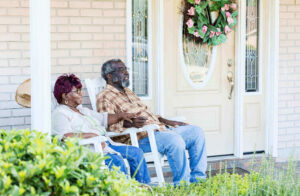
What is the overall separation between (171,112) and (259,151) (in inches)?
46.8

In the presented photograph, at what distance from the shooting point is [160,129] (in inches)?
163

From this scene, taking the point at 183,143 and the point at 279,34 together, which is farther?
the point at 279,34

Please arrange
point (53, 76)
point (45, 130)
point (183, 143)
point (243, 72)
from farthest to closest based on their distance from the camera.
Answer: point (243, 72) < point (53, 76) < point (183, 143) < point (45, 130)

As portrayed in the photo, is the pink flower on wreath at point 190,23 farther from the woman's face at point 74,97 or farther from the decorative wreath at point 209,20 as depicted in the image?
the woman's face at point 74,97

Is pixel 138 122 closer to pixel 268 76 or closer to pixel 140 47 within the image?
pixel 140 47

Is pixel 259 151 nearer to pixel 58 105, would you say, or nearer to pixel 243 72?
pixel 243 72

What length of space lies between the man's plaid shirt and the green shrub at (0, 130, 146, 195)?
6.31 feet

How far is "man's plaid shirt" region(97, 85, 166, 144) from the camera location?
399cm

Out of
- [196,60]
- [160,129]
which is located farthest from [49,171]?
[196,60]

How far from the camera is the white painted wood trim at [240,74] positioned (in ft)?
16.4

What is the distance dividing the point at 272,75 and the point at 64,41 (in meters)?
2.29

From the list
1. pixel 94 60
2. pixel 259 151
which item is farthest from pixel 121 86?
pixel 259 151

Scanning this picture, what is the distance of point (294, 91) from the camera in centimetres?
529

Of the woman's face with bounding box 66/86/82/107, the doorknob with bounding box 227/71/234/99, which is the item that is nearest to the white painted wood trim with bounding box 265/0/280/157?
the doorknob with bounding box 227/71/234/99
